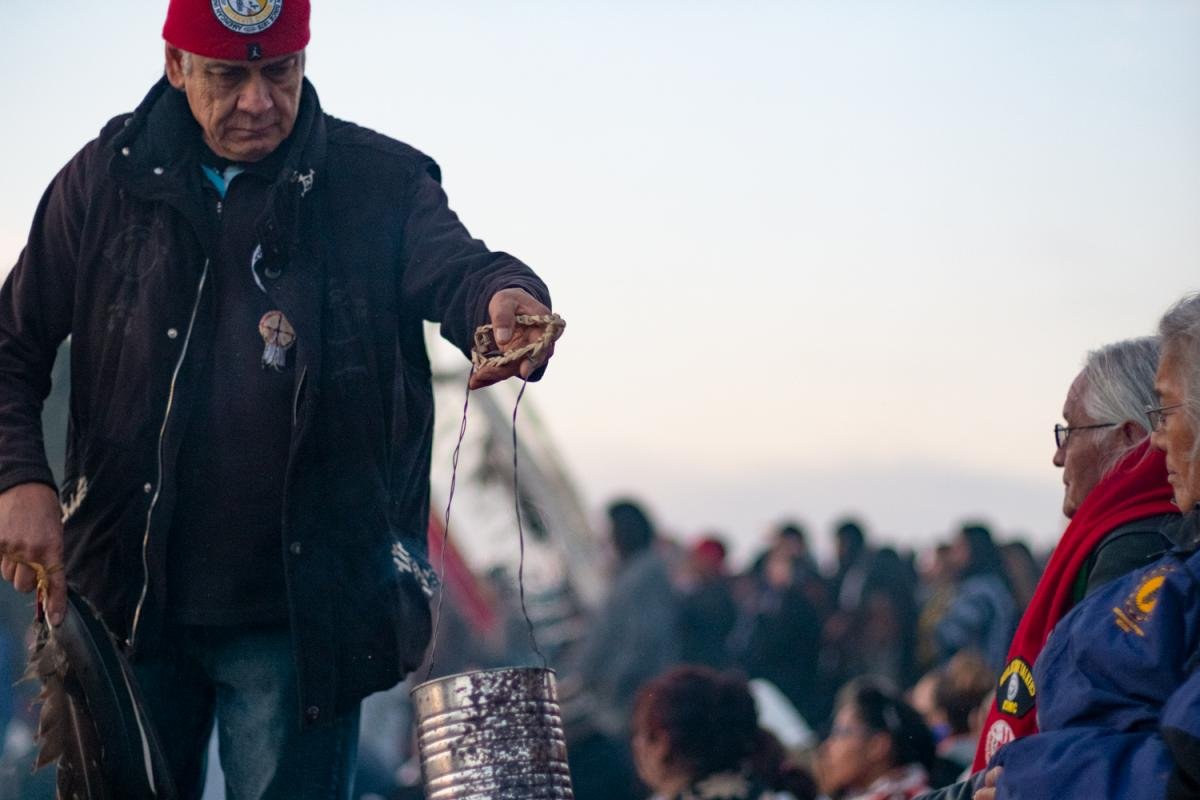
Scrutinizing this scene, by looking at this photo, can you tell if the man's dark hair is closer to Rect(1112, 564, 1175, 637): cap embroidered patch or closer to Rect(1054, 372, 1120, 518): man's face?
Rect(1054, 372, 1120, 518): man's face

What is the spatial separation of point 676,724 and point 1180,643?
9.63 feet

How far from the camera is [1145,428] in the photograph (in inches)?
143

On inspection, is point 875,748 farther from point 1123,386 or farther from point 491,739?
point 491,739

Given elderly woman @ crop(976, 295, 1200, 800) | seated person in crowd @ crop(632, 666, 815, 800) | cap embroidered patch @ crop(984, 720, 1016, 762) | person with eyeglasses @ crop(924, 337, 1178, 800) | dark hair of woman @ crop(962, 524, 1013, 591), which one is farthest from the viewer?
dark hair of woman @ crop(962, 524, 1013, 591)

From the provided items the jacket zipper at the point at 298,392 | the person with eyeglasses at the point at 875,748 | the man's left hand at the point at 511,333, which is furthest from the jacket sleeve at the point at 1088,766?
the person with eyeglasses at the point at 875,748

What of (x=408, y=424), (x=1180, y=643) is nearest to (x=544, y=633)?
(x=408, y=424)

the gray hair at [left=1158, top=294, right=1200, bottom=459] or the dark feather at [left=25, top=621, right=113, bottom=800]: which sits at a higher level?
the gray hair at [left=1158, top=294, right=1200, bottom=459]

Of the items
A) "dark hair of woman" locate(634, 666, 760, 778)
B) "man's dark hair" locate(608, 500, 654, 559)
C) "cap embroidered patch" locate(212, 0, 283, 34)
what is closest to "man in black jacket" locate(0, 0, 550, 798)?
"cap embroidered patch" locate(212, 0, 283, 34)

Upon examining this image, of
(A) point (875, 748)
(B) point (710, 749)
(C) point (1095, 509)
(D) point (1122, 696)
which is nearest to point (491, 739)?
(D) point (1122, 696)

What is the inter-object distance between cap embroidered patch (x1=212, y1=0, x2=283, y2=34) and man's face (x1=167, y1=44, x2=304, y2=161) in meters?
0.07

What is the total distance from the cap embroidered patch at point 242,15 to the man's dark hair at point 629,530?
640 centimetres

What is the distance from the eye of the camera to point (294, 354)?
3451 mm

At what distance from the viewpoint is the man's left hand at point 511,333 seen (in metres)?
3.04

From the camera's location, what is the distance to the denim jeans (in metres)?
3.40
